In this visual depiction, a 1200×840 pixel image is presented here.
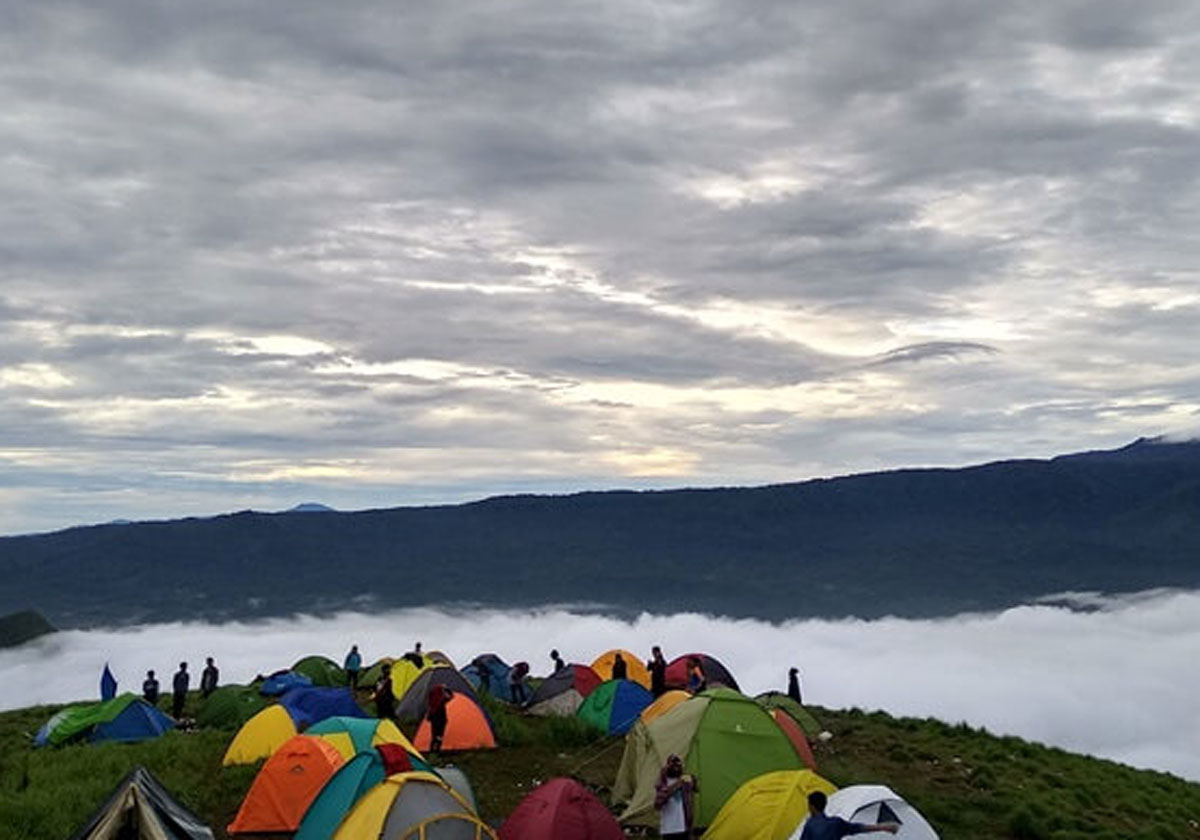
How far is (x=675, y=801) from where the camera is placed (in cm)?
1484

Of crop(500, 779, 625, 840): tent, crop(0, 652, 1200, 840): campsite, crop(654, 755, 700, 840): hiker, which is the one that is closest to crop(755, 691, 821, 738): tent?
crop(0, 652, 1200, 840): campsite

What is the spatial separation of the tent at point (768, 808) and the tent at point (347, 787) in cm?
504

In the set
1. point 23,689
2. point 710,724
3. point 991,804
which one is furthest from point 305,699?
point 23,689

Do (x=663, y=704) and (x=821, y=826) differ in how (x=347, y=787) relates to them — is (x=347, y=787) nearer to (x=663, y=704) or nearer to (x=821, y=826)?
(x=821, y=826)

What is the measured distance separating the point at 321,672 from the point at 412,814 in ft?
85.3

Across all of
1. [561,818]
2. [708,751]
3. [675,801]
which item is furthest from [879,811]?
[561,818]

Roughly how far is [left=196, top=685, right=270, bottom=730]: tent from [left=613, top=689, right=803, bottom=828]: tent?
15.1 metres

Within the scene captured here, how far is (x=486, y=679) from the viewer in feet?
117

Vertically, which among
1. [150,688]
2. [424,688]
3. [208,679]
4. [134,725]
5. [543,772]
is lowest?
[543,772]

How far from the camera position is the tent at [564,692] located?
1216 inches

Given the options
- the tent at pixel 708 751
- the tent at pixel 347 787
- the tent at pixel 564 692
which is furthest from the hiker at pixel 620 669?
the tent at pixel 347 787

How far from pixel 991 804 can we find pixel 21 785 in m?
20.4

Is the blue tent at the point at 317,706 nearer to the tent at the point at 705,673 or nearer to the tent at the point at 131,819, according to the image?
the tent at the point at 131,819

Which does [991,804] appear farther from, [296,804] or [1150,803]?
[296,804]
